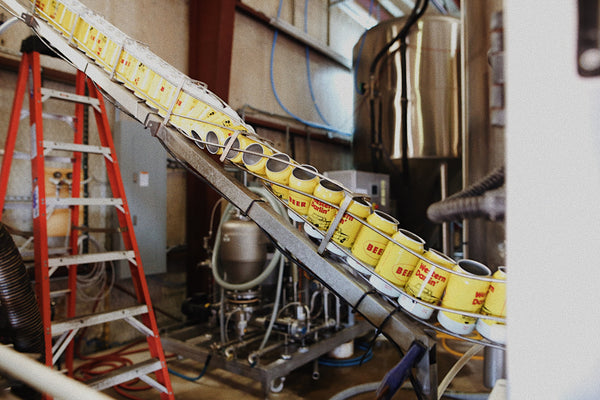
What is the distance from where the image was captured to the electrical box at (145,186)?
126 inches

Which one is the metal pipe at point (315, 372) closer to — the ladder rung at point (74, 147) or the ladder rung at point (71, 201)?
the ladder rung at point (71, 201)

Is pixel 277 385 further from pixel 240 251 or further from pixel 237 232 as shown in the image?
pixel 237 232

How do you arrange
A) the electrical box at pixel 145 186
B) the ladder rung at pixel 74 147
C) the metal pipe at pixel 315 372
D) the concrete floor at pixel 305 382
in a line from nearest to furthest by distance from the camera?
the ladder rung at pixel 74 147 → the concrete floor at pixel 305 382 → the metal pipe at pixel 315 372 → the electrical box at pixel 145 186

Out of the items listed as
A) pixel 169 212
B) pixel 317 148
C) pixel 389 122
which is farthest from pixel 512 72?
pixel 317 148

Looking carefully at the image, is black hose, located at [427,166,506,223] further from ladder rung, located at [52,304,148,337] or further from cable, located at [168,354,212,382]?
cable, located at [168,354,212,382]

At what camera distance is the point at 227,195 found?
1392mm

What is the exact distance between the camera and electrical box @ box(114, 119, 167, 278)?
3.21 m

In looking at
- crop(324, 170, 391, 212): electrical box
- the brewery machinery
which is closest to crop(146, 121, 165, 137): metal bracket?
the brewery machinery

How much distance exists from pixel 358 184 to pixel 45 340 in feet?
9.09

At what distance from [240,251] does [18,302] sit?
140 cm

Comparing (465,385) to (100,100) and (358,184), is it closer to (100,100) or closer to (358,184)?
(358,184)

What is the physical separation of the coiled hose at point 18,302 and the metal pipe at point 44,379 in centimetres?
128

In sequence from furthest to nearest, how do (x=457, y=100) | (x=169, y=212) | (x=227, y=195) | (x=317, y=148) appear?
(x=317, y=148) < (x=457, y=100) < (x=169, y=212) < (x=227, y=195)

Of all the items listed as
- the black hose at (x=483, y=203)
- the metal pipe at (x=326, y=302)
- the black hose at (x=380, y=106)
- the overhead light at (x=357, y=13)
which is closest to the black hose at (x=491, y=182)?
the black hose at (x=483, y=203)
